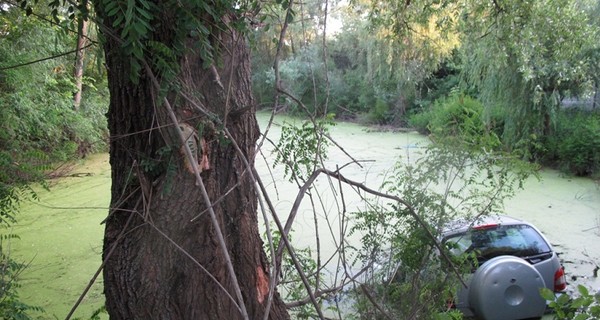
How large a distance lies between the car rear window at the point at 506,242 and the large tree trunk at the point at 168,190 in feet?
8.05

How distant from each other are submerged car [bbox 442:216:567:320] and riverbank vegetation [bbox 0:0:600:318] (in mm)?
564

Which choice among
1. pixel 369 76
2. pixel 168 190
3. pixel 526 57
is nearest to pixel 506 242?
pixel 526 57

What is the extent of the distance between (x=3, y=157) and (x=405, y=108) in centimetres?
1152

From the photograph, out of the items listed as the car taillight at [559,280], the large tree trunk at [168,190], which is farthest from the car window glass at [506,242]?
the large tree trunk at [168,190]

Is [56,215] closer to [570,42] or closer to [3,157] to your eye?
[3,157]

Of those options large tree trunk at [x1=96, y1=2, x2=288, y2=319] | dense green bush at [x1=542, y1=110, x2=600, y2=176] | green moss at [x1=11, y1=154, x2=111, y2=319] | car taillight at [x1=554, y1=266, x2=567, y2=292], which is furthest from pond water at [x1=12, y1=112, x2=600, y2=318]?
large tree trunk at [x1=96, y1=2, x2=288, y2=319]

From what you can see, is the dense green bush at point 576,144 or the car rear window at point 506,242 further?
the dense green bush at point 576,144

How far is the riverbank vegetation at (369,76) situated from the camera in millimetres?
1636

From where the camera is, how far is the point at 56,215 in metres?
6.49

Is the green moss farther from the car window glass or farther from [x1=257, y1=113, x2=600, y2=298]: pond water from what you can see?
the car window glass

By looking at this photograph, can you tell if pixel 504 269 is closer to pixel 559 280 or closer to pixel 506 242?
pixel 506 242

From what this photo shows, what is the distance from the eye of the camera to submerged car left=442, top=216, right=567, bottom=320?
11.0ft

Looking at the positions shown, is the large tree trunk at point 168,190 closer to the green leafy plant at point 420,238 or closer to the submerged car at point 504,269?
the green leafy plant at point 420,238

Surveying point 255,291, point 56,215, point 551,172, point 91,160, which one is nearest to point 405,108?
point 551,172
